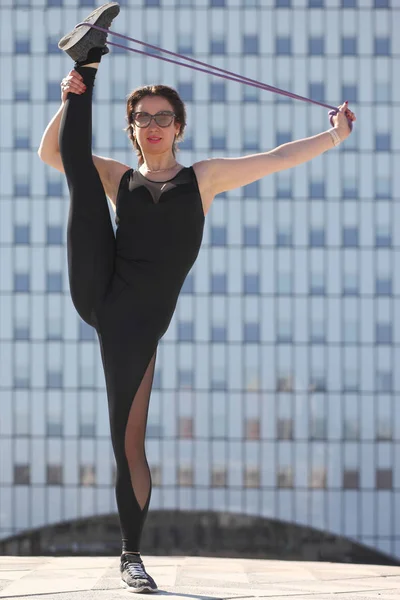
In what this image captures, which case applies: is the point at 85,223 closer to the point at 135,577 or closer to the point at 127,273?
the point at 127,273

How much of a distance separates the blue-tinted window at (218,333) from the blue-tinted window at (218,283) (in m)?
1.84

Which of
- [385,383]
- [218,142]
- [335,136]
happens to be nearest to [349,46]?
[218,142]

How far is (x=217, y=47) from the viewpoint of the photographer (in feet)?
228

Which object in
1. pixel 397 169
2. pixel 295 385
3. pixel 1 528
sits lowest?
pixel 1 528

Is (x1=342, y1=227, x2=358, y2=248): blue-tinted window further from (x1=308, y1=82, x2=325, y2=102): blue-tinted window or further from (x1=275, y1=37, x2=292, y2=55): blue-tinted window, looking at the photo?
(x1=275, y1=37, x2=292, y2=55): blue-tinted window

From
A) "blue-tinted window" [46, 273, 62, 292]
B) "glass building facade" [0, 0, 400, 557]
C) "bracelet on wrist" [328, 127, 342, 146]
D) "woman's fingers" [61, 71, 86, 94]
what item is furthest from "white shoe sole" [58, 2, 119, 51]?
"blue-tinted window" [46, 273, 62, 292]

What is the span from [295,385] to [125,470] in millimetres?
61149

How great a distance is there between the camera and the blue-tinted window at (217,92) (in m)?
69.1

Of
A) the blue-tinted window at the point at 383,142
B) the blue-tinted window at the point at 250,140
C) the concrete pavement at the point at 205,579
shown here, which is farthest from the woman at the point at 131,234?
the blue-tinted window at the point at 383,142

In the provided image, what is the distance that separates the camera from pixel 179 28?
229 ft

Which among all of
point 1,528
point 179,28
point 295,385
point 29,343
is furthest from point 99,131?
point 1,528

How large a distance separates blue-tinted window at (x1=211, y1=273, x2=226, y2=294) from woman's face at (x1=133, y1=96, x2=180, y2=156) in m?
60.3

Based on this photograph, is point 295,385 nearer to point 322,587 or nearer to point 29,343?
point 29,343

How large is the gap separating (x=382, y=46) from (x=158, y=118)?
2572 inches
